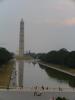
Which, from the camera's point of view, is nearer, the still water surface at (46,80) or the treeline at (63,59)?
the still water surface at (46,80)

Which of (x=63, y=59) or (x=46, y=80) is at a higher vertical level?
(x=63, y=59)

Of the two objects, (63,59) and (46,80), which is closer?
(46,80)

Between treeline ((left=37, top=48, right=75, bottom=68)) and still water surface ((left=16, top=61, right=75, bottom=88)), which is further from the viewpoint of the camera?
treeline ((left=37, top=48, right=75, bottom=68))

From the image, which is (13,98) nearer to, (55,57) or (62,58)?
(62,58)

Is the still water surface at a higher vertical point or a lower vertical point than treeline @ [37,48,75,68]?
lower

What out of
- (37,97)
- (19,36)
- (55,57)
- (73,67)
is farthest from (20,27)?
Result: (37,97)

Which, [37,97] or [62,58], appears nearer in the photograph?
[37,97]

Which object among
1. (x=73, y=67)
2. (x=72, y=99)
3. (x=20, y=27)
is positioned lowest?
(x=72, y=99)

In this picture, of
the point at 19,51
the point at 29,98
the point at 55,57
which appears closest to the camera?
the point at 29,98

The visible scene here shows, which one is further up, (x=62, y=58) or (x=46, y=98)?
(x=62, y=58)

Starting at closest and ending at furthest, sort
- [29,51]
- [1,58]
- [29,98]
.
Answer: [29,98] < [1,58] < [29,51]

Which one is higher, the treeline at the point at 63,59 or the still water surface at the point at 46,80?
the treeline at the point at 63,59
